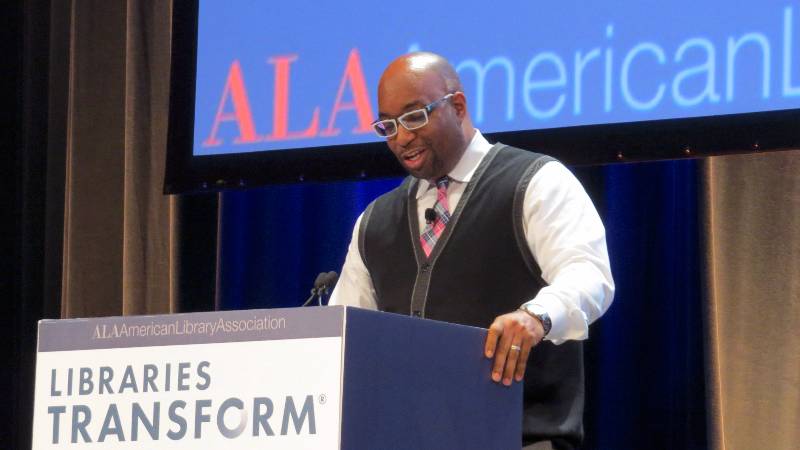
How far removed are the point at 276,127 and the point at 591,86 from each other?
94 cm

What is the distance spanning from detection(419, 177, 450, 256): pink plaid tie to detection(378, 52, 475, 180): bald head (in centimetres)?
3

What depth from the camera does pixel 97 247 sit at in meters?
4.26

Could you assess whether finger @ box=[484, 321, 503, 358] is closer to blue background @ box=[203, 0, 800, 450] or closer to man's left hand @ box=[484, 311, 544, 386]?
man's left hand @ box=[484, 311, 544, 386]

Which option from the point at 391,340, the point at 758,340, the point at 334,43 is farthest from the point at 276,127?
the point at 391,340

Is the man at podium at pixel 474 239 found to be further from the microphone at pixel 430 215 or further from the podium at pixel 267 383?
the podium at pixel 267 383

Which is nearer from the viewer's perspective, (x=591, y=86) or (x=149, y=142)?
(x=591, y=86)

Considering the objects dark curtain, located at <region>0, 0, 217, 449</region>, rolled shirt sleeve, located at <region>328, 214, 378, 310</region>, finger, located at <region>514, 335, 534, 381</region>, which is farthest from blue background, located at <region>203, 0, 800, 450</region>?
finger, located at <region>514, 335, 534, 381</region>

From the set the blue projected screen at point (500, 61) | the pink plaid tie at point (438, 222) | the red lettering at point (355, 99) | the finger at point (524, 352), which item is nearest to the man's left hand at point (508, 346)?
the finger at point (524, 352)

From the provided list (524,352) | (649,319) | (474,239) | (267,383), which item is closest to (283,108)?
(649,319)

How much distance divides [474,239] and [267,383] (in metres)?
0.79

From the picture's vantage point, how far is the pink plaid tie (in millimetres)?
2420

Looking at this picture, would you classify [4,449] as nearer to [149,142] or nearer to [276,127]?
[149,142]

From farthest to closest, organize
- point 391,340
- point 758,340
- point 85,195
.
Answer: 1. point 85,195
2. point 758,340
3. point 391,340

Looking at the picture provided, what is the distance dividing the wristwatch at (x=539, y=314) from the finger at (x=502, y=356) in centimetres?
10
